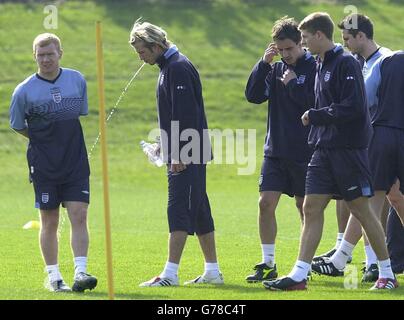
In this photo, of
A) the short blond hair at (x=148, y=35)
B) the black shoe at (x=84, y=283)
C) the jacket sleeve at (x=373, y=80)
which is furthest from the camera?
the jacket sleeve at (x=373, y=80)

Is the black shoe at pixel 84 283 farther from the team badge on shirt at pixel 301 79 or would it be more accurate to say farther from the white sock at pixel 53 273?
the team badge on shirt at pixel 301 79

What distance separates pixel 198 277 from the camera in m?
11.3

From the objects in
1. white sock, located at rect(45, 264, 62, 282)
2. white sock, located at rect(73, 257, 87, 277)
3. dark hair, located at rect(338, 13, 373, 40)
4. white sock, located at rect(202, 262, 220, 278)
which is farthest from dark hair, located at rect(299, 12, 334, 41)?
white sock, located at rect(45, 264, 62, 282)

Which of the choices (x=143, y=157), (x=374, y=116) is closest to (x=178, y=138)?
(x=374, y=116)

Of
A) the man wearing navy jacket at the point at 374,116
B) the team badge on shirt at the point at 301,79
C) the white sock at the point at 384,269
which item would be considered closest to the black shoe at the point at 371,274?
the man wearing navy jacket at the point at 374,116

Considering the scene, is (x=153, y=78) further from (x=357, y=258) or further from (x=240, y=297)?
(x=240, y=297)

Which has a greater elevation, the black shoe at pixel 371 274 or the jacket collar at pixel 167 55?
the jacket collar at pixel 167 55

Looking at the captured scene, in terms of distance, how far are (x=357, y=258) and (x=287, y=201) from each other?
902 cm

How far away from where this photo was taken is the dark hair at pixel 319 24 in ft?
33.6

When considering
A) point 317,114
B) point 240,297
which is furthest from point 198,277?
point 317,114

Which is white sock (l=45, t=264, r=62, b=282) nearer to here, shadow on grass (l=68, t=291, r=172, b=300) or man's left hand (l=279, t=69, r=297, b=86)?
shadow on grass (l=68, t=291, r=172, b=300)

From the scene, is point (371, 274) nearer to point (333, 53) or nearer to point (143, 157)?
point (333, 53)

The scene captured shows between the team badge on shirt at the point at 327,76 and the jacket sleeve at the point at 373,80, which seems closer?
the team badge on shirt at the point at 327,76

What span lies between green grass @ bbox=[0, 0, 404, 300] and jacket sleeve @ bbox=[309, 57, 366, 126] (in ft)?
5.01
